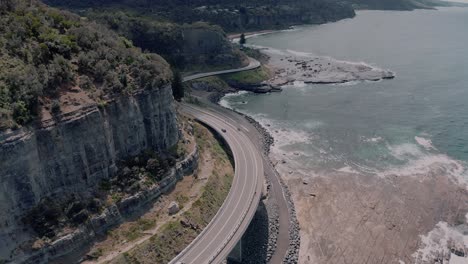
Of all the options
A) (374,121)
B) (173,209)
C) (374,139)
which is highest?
(173,209)

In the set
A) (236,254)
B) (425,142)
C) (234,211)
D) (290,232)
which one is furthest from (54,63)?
(425,142)

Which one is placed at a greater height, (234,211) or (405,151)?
(234,211)

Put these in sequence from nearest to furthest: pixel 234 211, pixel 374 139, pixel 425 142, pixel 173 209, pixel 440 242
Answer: pixel 173 209 < pixel 234 211 < pixel 440 242 < pixel 425 142 < pixel 374 139

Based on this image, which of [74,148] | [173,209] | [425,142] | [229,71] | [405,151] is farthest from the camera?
[229,71]

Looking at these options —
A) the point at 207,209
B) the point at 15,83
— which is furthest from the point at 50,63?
the point at 207,209

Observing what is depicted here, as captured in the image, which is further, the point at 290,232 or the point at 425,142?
the point at 425,142

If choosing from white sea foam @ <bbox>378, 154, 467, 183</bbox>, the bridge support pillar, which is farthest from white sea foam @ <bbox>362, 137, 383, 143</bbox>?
the bridge support pillar

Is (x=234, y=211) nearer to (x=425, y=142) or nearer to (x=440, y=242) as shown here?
(x=440, y=242)

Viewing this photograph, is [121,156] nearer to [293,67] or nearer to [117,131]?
[117,131]
